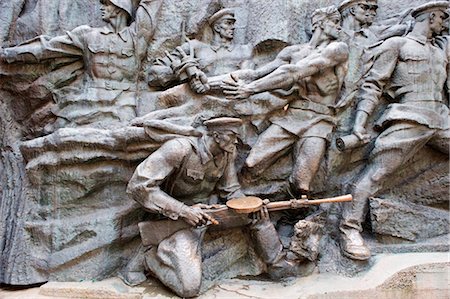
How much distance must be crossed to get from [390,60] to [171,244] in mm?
3385

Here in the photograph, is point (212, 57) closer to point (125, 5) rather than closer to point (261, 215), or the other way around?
point (125, 5)

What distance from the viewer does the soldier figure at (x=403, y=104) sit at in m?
5.20

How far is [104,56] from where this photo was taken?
5.62 m

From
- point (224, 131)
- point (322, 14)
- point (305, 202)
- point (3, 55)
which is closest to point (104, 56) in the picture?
point (3, 55)

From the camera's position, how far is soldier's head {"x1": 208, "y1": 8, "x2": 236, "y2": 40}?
228 inches

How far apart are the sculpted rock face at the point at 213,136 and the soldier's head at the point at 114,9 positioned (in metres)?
0.01

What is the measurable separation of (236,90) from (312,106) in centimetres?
91

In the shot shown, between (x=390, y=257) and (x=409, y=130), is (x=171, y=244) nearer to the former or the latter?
(x=390, y=257)

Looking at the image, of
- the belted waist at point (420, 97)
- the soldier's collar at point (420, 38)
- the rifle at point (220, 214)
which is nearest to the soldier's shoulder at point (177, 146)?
the rifle at point (220, 214)

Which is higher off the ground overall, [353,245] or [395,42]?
[395,42]

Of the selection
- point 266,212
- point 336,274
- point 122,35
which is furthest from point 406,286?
point 122,35

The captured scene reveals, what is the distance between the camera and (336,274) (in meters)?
4.93

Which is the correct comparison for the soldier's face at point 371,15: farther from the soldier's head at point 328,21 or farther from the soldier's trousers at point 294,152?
the soldier's trousers at point 294,152

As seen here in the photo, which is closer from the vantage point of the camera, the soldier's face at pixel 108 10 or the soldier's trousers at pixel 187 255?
the soldier's trousers at pixel 187 255
